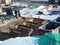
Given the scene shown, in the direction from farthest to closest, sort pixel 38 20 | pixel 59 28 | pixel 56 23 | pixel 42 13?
pixel 42 13
pixel 38 20
pixel 56 23
pixel 59 28

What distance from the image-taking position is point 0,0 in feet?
48.9

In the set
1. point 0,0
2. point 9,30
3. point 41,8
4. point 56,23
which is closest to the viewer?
point 56,23

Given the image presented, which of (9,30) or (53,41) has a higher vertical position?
(53,41)

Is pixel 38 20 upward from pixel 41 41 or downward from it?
downward

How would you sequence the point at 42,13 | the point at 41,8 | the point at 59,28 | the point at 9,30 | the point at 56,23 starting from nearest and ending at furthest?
the point at 59,28 < the point at 56,23 < the point at 9,30 < the point at 42,13 < the point at 41,8

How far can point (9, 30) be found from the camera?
29.9 ft

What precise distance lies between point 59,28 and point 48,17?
2.66 m

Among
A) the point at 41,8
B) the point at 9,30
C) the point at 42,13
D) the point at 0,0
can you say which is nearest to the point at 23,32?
the point at 9,30

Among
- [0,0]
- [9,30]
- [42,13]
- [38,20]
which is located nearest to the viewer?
[9,30]

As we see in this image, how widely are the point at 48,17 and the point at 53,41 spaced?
16.6 ft

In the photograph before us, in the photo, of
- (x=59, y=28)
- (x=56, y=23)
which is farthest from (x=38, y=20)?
(x=59, y=28)

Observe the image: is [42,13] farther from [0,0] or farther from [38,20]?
[0,0]

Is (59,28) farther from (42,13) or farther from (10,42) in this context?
(42,13)

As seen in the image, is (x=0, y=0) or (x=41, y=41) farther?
(x=0, y=0)
